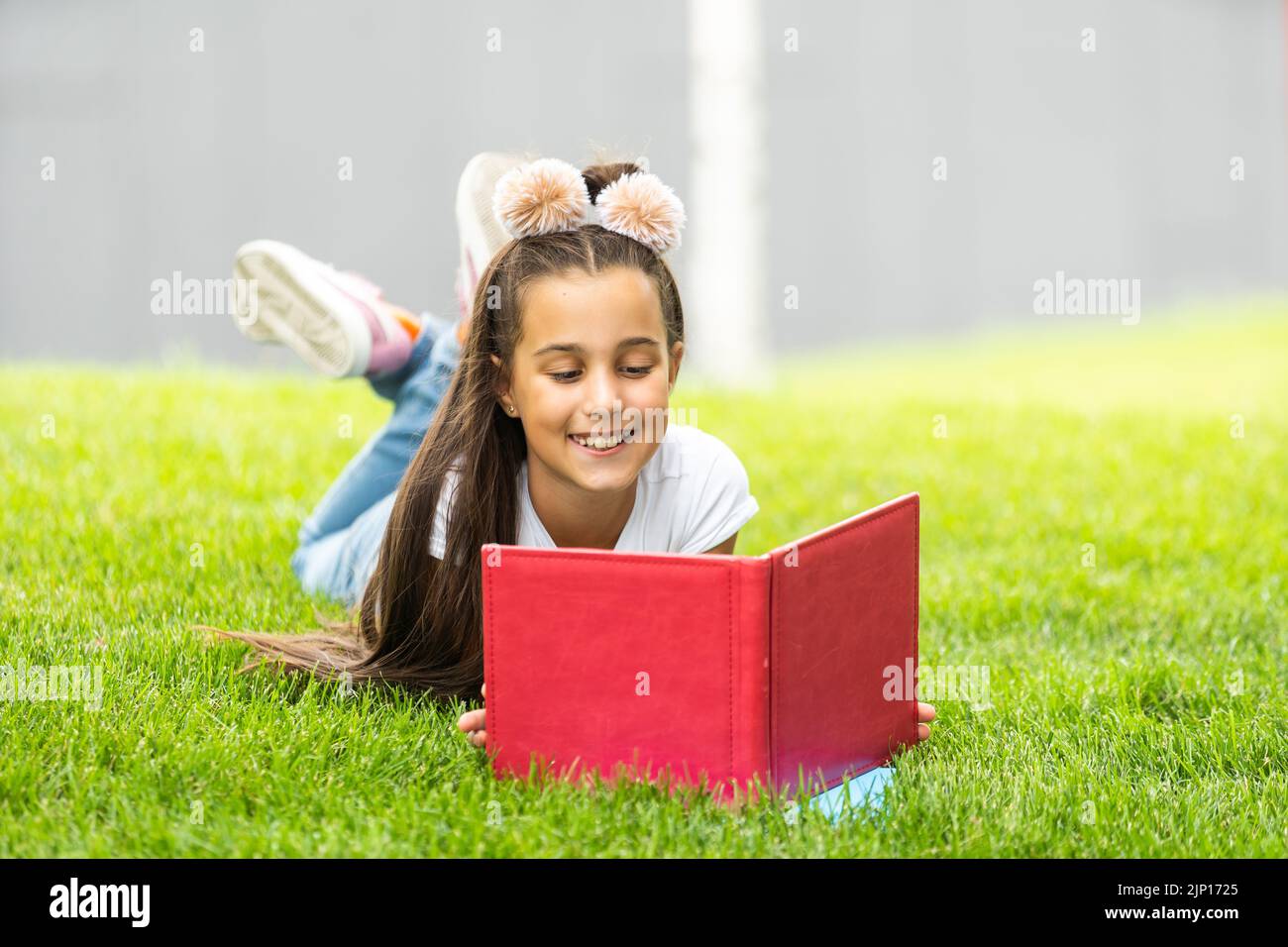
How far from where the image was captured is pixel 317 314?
147 inches

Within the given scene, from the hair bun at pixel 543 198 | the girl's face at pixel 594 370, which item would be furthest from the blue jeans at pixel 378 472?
the girl's face at pixel 594 370

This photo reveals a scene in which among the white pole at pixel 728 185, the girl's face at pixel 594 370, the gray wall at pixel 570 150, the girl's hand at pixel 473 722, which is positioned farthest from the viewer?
the gray wall at pixel 570 150

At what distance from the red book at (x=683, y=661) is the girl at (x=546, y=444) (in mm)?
188

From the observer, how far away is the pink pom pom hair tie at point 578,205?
2.81 metres

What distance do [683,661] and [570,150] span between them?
814cm

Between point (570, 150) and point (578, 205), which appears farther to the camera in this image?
point (570, 150)

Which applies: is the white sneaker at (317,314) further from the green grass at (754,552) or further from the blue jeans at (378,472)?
the green grass at (754,552)

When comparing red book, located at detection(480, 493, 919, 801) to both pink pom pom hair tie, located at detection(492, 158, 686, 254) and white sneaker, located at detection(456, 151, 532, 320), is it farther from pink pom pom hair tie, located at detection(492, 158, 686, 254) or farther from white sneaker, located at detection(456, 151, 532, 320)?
white sneaker, located at detection(456, 151, 532, 320)

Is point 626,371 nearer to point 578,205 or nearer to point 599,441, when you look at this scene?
point 599,441

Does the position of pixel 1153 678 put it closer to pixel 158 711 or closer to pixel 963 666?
pixel 963 666

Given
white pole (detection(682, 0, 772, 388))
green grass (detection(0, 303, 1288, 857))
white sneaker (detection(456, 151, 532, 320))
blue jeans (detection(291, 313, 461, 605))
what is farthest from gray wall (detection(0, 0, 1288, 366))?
white sneaker (detection(456, 151, 532, 320))

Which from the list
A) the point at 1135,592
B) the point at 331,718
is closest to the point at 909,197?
the point at 1135,592

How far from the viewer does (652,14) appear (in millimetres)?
11352

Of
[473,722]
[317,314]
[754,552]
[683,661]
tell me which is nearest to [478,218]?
[317,314]
